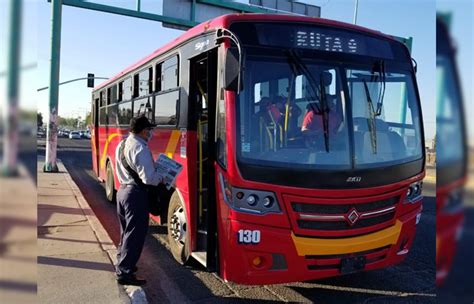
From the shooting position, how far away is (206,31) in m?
4.59

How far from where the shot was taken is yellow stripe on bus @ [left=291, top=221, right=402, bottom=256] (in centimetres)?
400

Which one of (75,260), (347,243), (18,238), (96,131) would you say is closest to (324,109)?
(347,243)

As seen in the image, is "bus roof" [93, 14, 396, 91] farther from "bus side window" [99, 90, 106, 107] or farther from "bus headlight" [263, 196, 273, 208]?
"bus side window" [99, 90, 106, 107]

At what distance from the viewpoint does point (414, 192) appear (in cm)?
469

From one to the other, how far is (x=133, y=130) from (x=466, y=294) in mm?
3935

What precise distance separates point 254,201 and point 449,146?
268cm

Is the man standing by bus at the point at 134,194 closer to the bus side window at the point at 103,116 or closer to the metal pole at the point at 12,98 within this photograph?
the metal pole at the point at 12,98

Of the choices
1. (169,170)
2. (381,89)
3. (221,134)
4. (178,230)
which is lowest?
(178,230)

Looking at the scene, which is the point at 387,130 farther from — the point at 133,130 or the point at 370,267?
the point at 133,130

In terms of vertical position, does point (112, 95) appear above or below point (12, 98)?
above

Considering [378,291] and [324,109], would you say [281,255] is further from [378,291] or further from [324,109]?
[378,291]

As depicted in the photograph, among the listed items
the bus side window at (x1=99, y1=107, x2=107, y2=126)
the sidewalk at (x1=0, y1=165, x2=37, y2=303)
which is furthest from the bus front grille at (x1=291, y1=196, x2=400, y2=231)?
the bus side window at (x1=99, y1=107, x2=107, y2=126)

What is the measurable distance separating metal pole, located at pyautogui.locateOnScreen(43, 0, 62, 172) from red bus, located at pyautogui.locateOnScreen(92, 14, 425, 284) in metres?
11.3

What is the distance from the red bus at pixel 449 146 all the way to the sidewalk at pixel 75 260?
3.54 m
